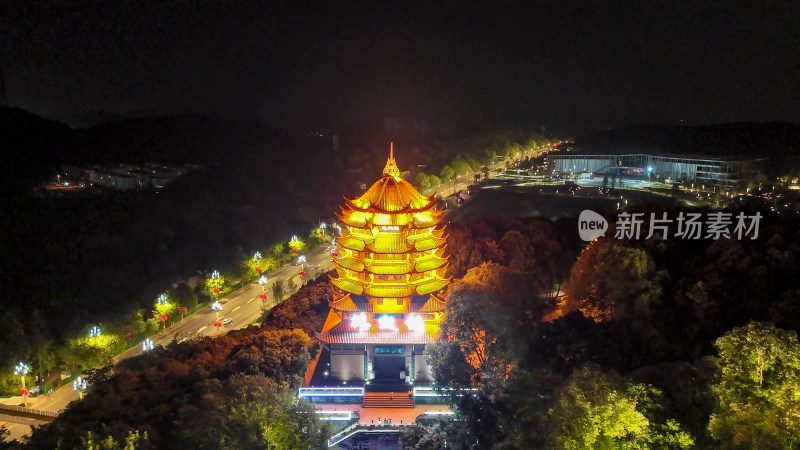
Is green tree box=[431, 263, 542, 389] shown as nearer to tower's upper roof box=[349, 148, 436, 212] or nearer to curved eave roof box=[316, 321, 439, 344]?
curved eave roof box=[316, 321, 439, 344]

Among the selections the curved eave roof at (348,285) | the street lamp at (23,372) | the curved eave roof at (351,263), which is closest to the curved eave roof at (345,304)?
the curved eave roof at (348,285)

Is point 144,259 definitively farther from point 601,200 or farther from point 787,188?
point 787,188

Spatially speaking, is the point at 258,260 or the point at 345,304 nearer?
the point at 345,304

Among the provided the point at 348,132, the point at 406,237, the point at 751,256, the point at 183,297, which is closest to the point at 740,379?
the point at 751,256

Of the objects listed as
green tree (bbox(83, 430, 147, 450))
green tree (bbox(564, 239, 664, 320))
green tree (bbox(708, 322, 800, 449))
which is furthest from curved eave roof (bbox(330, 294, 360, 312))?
green tree (bbox(708, 322, 800, 449))

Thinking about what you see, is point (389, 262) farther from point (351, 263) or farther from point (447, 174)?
point (447, 174)

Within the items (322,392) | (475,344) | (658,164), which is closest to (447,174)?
(658,164)
